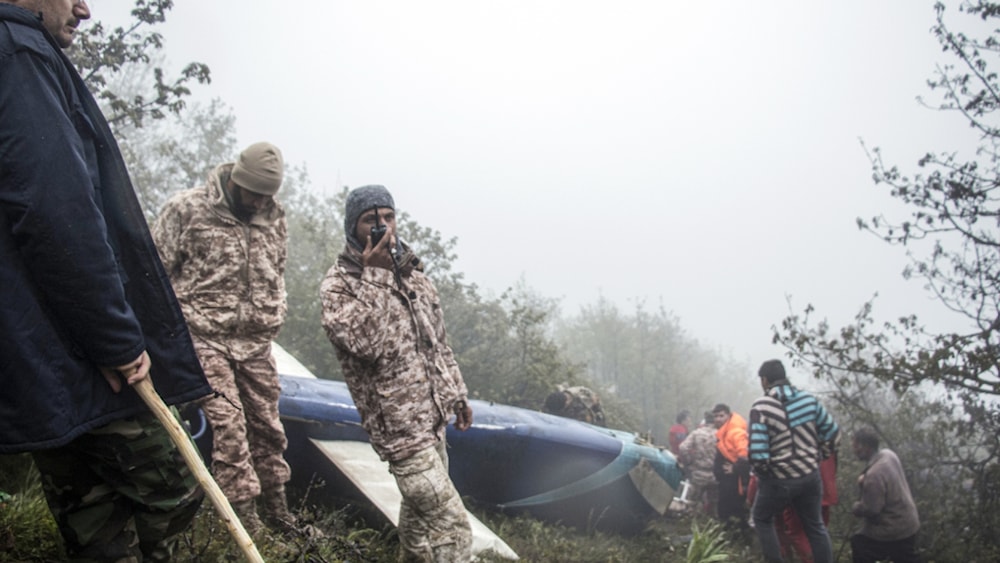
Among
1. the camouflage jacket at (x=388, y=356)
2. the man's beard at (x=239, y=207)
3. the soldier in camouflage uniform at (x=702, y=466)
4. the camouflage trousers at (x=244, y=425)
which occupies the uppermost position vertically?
the man's beard at (x=239, y=207)

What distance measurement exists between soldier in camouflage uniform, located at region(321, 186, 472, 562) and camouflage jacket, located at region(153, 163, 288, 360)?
668mm

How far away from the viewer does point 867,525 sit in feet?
21.8

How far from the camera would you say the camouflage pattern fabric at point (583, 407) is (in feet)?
34.0

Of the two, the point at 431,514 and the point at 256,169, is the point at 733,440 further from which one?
the point at 256,169

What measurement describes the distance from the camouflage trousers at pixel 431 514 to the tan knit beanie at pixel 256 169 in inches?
71.1

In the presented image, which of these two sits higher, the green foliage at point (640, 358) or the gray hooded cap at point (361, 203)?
the gray hooded cap at point (361, 203)

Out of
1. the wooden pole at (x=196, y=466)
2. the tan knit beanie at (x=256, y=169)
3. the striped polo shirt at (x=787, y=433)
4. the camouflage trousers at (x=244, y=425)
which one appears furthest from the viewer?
the striped polo shirt at (x=787, y=433)

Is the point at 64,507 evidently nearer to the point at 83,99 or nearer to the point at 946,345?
the point at 83,99

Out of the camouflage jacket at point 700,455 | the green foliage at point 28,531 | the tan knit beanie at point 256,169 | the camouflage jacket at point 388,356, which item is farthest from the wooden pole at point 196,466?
the camouflage jacket at point 700,455

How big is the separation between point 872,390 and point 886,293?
210808mm

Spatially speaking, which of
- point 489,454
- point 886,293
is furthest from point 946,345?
point 886,293

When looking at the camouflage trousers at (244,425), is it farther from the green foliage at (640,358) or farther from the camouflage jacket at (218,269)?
the green foliage at (640,358)

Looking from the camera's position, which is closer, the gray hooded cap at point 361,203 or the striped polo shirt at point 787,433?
the gray hooded cap at point 361,203

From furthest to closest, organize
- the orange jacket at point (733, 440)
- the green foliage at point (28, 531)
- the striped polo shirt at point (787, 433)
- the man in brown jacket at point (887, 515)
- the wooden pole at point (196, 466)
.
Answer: the orange jacket at point (733, 440)
the man in brown jacket at point (887, 515)
the striped polo shirt at point (787, 433)
the green foliage at point (28, 531)
the wooden pole at point (196, 466)
